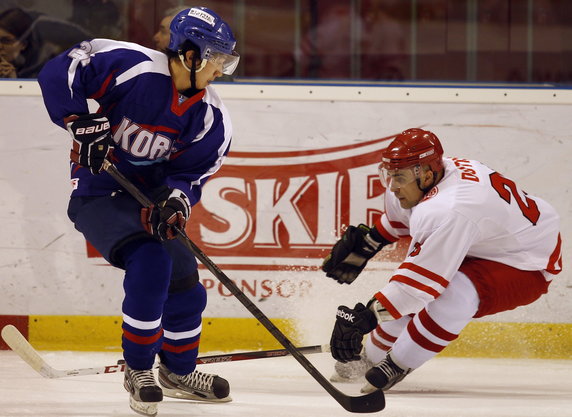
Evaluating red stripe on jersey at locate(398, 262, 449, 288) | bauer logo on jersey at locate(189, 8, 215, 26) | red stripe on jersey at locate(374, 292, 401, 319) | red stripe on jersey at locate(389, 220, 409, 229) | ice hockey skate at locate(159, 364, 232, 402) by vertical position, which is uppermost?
bauer logo on jersey at locate(189, 8, 215, 26)

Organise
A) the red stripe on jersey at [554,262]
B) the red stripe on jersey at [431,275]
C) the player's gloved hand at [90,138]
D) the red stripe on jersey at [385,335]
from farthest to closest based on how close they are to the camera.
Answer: the red stripe on jersey at [385,335]
the red stripe on jersey at [554,262]
the red stripe on jersey at [431,275]
the player's gloved hand at [90,138]

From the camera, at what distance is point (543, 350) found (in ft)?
11.1

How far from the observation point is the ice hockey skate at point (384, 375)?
263cm

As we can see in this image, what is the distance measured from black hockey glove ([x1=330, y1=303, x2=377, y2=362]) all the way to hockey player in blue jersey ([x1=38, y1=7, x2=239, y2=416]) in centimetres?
34

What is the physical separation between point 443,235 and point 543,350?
3.57ft

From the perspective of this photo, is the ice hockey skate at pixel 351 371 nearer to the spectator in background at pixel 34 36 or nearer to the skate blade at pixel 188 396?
the skate blade at pixel 188 396

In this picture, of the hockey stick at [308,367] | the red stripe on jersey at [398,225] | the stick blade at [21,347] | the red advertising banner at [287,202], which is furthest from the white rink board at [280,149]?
the hockey stick at [308,367]

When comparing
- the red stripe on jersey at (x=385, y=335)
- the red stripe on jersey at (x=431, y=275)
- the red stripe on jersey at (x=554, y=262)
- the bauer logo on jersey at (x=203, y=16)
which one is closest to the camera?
the bauer logo on jersey at (x=203, y=16)

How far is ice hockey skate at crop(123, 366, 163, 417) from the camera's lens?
7.54 feet

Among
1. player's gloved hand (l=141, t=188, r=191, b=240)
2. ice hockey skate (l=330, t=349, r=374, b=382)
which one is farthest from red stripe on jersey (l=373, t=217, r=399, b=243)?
player's gloved hand (l=141, t=188, r=191, b=240)

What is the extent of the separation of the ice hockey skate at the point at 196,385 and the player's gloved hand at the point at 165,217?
Answer: 0.48m

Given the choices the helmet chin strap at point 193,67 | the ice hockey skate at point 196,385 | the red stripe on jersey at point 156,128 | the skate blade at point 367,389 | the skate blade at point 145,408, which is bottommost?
the skate blade at point 367,389

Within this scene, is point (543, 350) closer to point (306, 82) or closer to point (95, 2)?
point (306, 82)

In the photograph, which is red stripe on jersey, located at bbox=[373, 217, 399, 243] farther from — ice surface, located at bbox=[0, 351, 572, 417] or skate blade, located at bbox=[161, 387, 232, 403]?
skate blade, located at bbox=[161, 387, 232, 403]
